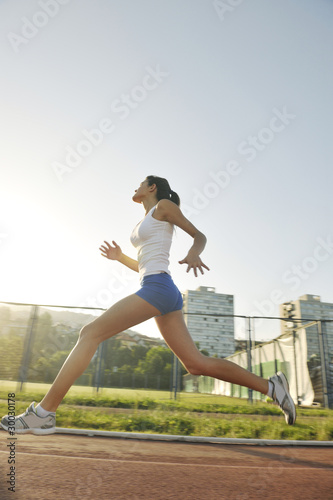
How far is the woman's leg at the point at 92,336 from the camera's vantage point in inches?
99.0

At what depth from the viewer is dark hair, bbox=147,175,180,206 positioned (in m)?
3.32

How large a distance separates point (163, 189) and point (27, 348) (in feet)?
24.6

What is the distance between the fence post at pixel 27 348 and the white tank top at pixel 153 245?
732 cm

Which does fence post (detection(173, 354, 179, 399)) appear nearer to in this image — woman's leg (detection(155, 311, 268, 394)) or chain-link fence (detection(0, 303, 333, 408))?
chain-link fence (detection(0, 303, 333, 408))

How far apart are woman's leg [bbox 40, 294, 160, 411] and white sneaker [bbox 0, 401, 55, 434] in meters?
0.07

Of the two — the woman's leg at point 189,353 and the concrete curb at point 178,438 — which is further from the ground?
the woman's leg at point 189,353

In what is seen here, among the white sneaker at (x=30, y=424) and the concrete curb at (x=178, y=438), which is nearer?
the white sneaker at (x=30, y=424)

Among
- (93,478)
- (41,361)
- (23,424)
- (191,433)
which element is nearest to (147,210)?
(23,424)

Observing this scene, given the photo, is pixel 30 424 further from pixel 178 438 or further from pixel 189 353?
pixel 178 438

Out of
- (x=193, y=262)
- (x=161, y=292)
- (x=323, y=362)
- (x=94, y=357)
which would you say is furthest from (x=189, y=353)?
(x=323, y=362)

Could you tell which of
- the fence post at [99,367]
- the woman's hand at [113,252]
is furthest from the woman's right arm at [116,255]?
the fence post at [99,367]

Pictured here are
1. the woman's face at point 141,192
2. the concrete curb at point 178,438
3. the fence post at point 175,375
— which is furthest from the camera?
the fence post at point 175,375

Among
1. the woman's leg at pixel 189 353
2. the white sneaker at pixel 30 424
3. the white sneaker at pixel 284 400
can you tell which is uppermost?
the woman's leg at pixel 189 353

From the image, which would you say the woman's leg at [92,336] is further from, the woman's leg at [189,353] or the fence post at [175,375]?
the fence post at [175,375]
